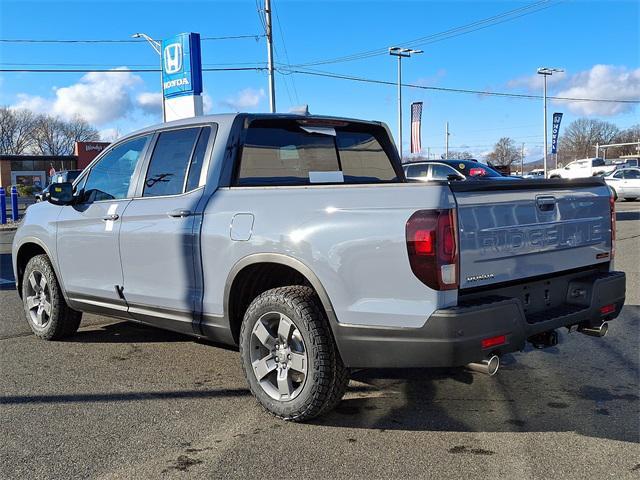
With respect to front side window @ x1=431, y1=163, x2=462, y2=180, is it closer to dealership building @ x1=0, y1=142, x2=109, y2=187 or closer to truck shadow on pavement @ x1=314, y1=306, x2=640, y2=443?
truck shadow on pavement @ x1=314, y1=306, x2=640, y2=443

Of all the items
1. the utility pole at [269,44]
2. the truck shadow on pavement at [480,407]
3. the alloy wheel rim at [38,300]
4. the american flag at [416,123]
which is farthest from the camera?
the american flag at [416,123]

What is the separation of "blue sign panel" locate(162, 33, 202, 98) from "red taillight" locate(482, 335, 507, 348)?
16350 mm

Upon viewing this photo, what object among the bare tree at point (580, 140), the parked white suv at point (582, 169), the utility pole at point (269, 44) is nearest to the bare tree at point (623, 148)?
the bare tree at point (580, 140)

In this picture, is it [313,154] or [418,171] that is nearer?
[313,154]

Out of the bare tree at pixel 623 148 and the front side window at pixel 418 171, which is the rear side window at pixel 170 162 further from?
the bare tree at pixel 623 148

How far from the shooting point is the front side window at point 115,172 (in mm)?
4938

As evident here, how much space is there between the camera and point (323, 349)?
349 centimetres

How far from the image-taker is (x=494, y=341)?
3.23 m

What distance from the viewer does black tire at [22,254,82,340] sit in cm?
555

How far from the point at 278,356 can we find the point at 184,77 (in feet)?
53.2

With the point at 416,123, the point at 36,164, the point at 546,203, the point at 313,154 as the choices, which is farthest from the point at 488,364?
the point at 36,164

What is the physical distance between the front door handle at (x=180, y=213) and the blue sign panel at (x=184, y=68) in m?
14.7

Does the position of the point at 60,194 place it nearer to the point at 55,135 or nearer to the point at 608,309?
the point at 608,309

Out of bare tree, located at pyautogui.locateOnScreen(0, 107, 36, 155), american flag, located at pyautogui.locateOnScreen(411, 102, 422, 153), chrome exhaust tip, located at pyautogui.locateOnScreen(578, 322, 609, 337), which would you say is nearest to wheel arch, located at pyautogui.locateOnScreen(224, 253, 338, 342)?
chrome exhaust tip, located at pyautogui.locateOnScreen(578, 322, 609, 337)
